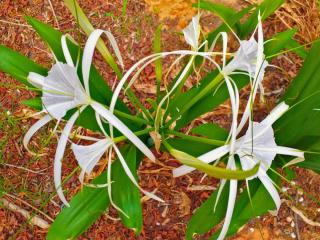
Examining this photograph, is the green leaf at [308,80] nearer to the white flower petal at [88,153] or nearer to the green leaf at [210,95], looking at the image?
the green leaf at [210,95]

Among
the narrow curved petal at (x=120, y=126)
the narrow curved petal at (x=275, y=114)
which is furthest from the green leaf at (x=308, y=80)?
the narrow curved petal at (x=120, y=126)

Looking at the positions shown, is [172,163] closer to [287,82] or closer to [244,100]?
[244,100]

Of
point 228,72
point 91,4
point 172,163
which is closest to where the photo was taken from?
point 228,72

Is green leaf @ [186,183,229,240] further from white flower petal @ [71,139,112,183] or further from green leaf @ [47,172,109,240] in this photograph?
white flower petal @ [71,139,112,183]

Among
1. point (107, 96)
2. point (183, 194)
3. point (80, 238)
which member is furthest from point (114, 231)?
point (107, 96)

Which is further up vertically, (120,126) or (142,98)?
(120,126)

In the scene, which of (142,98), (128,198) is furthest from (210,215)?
(142,98)

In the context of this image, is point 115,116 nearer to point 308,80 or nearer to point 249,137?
point 249,137
